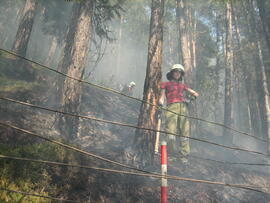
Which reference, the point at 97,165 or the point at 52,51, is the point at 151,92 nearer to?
the point at 97,165

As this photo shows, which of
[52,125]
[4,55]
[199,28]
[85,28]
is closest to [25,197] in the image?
[52,125]

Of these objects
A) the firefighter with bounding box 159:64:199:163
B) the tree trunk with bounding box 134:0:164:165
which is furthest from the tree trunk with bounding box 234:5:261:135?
the tree trunk with bounding box 134:0:164:165

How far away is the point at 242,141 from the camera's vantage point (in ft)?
58.7

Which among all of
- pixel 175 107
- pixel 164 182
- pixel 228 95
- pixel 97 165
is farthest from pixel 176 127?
pixel 228 95

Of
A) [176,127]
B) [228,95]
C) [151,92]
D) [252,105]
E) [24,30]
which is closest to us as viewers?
[151,92]

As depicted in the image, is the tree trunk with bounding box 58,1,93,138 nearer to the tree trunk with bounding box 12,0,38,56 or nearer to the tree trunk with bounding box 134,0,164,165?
the tree trunk with bounding box 134,0,164,165

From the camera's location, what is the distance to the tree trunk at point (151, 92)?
5.87 meters

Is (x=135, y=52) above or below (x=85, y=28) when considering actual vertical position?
above

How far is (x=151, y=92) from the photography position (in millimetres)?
6102

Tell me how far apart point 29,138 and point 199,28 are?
75.6 feet

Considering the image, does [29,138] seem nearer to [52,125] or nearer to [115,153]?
[52,125]

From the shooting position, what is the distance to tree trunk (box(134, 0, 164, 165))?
5870mm

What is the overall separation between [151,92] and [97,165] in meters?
2.35

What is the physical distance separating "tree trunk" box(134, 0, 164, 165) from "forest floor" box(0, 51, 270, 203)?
50cm
